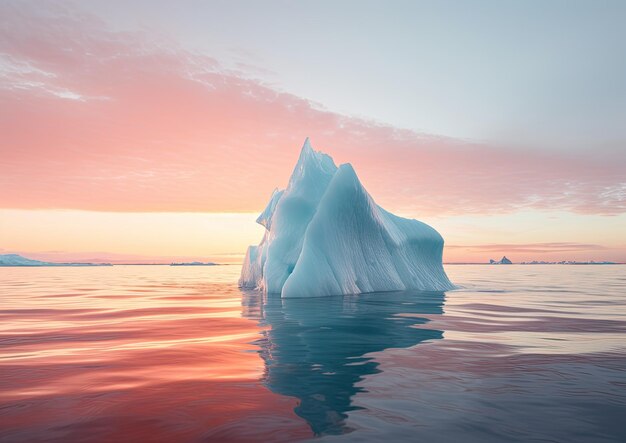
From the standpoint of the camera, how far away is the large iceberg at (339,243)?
23406mm

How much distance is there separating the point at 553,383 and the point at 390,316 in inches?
329

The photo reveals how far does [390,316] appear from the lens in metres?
14.4

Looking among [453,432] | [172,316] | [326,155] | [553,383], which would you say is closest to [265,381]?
[453,432]

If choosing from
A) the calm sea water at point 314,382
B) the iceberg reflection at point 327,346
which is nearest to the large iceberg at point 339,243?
the iceberg reflection at point 327,346

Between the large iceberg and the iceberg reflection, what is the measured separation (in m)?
6.04

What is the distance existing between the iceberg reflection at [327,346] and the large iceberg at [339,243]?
6042 millimetres

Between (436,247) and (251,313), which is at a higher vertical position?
(436,247)

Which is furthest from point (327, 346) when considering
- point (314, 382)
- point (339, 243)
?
point (339, 243)

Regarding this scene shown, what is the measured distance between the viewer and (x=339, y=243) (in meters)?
24.3

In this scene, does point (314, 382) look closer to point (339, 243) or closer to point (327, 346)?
point (327, 346)

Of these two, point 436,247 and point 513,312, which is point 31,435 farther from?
point 436,247

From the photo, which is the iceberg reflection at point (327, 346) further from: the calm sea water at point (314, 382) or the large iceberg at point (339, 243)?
the large iceberg at point (339, 243)

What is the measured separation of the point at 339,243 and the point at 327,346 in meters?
15.2

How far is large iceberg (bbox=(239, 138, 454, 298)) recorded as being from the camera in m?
23.4
